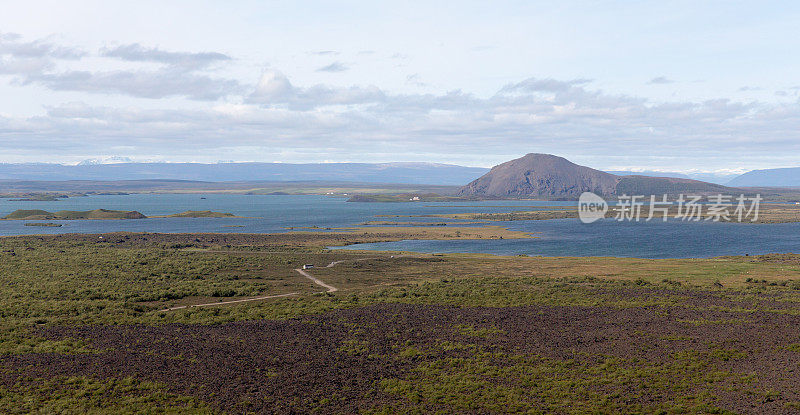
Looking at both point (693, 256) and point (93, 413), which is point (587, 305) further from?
point (693, 256)

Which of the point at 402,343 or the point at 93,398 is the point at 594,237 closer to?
the point at 402,343

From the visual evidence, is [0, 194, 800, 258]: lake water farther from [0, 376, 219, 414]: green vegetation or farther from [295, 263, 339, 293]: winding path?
[0, 376, 219, 414]: green vegetation

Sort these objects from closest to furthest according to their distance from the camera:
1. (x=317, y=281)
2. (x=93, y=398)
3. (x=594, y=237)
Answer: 1. (x=93, y=398)
2. (x=317, y=281)
3. (x=594, y=237)

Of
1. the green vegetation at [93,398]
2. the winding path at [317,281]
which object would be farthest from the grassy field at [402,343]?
the winding path at [317,281]

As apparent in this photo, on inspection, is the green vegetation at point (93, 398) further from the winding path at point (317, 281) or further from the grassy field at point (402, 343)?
the winding path at point (317, 281)

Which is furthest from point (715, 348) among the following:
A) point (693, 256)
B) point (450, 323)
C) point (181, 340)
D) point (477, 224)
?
point (477, 224)

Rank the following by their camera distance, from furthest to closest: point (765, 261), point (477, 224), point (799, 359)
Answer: point (477, 224) → point (765, 261) → point (799, 359)

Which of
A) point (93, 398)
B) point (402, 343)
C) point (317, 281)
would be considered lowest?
point (317, 281)

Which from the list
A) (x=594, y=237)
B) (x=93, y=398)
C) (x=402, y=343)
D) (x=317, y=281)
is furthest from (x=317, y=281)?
(x=594, y=237)

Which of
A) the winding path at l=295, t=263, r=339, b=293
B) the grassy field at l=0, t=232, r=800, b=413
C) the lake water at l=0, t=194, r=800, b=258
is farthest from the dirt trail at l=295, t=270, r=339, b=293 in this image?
the lake water at l=0, t=194, r=800, b=258
